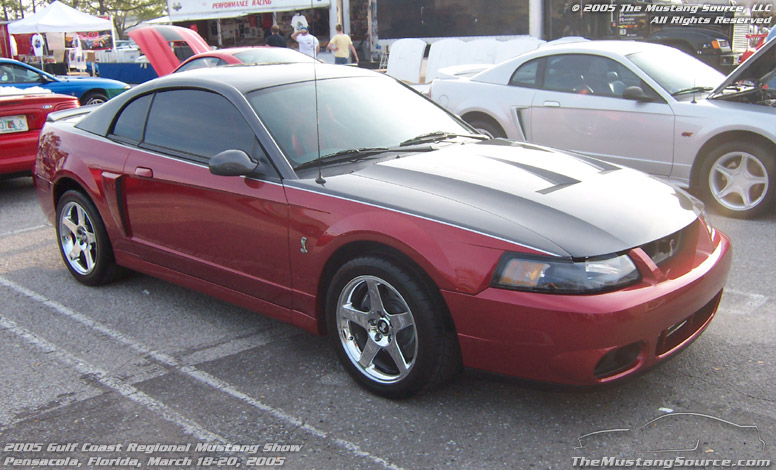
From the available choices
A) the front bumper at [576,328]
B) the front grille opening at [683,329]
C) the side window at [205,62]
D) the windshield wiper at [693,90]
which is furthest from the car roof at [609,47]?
the side window at [205,62]

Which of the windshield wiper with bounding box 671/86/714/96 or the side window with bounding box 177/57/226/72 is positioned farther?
the side window with bounding box 177/57/226/72

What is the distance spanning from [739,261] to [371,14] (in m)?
16.2

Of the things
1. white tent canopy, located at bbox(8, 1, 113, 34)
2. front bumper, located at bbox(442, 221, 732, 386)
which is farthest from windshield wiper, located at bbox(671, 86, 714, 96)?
white tent canopy, located at bbox(8, 1, 113, 34)

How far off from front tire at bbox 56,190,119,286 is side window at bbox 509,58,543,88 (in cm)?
473

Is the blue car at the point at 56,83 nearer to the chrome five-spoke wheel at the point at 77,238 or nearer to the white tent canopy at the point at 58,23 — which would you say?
the chrome five-spoke wheel at the point at 77,238

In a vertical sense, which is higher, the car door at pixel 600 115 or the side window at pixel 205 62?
the side window at pixel 205 62

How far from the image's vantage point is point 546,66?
7812 mm

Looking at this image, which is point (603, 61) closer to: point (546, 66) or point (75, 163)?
point (546, 66)

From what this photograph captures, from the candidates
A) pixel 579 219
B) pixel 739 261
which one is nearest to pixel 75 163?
pixel 579 219

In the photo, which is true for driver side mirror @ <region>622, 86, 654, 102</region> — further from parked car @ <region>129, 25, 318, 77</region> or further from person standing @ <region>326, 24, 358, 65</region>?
person standing @ <region>326, 24, 358, 65</region>

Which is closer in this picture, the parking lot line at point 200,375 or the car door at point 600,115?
the parking lot line at point 200,375

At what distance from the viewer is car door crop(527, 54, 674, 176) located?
688 cm

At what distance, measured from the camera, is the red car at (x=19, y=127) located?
25.7 feet

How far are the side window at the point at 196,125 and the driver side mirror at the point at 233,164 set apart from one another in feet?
0.63
